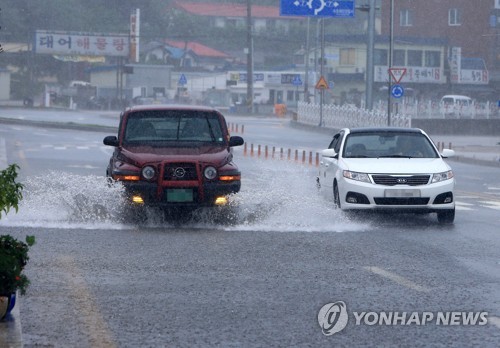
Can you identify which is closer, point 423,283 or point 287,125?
point 423,283

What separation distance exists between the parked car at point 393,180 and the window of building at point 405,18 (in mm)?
79243

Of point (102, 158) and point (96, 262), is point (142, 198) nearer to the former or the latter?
point (96, 262)

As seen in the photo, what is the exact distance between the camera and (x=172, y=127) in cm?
1748

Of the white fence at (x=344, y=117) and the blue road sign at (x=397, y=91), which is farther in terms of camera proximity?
the white fence at (x=344, y=117)

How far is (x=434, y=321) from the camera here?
911 centimetres

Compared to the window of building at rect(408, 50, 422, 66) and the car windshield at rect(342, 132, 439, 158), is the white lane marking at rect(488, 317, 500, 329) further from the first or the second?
the window of building at rect(408, 50, 422, 66)

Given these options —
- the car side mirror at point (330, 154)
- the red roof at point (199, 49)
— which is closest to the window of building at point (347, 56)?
Answer: the red roof at point (199, 49)

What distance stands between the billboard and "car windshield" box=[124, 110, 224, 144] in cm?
7405

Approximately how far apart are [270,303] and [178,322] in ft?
3.82

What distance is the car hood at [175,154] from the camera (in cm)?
1609

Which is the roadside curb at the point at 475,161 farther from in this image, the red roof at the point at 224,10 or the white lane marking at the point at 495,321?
the red roof at the point at 224,10

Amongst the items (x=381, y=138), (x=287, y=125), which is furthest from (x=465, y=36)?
(x=381, y=138)

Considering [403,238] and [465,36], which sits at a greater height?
[465,36]

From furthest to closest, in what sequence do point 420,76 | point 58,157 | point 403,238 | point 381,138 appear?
point 420,76 → point 58,157 → point 381,138 → point 403,238
